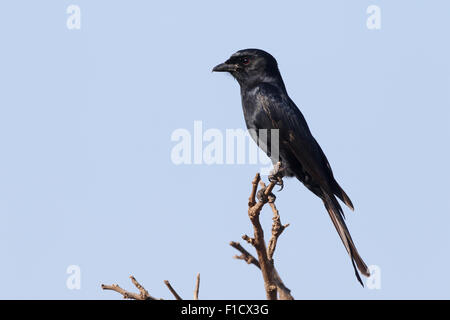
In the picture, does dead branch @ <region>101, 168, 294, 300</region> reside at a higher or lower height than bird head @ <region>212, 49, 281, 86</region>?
lower

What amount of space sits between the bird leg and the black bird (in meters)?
0.04

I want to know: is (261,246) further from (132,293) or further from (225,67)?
(225,67)

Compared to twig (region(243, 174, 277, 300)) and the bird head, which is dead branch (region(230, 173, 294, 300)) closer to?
twig (region(243, 174, 277, 300))

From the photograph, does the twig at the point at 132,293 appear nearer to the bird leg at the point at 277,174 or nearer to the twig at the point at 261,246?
the twig at the point at 261,246

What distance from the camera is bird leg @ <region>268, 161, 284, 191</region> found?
684 centimetres

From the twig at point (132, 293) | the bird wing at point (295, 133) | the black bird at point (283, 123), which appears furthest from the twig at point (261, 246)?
the bird wing at point (295, 133)

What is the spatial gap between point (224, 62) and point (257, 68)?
0.37 m

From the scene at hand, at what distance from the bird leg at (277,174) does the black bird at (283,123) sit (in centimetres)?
4

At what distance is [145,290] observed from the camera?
4.24 metres

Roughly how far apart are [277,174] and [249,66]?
4.49ft

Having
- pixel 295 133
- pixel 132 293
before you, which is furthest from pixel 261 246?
pixel 295 133

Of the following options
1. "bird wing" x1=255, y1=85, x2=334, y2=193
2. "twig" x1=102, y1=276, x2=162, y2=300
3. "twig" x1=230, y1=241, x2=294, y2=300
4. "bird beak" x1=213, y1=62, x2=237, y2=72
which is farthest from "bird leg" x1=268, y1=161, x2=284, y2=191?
Result: "twig" x1=102, y1=276, x2=162, y2=300
